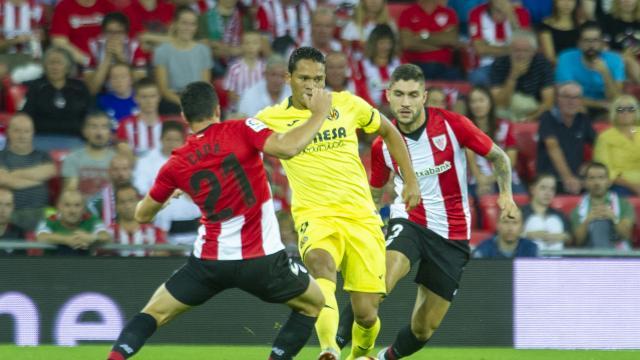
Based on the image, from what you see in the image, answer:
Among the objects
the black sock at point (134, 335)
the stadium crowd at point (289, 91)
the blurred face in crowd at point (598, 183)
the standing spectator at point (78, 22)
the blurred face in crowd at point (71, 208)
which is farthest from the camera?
the standing spectator at point (78, 22)

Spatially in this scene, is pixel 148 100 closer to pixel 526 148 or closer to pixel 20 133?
pixel 20 133

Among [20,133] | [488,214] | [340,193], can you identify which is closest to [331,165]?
[340,193]

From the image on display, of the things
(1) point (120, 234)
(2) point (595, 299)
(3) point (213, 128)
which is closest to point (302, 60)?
(3) point (213, 128)

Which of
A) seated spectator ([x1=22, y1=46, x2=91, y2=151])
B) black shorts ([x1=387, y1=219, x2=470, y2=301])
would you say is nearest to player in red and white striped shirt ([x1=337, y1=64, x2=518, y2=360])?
black shorts ([x1=387, y1=219, x2=470, y2=301])

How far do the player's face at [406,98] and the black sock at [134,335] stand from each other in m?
2.30

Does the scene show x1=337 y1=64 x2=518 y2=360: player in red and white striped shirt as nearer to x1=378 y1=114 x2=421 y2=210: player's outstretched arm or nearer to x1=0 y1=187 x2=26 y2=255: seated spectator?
x1=378 y1=114 x2=421 y2=210: player's outstretched arm

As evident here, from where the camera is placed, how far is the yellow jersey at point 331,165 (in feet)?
24.6

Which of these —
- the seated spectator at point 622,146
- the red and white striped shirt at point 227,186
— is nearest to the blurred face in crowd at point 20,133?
the red and white striped shirt at point 227,186

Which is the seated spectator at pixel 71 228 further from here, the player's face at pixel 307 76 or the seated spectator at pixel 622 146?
the seated spectator at pixel 622 146

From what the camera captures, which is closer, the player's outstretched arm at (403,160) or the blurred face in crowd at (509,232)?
the player's outstretched arm at (403,160)

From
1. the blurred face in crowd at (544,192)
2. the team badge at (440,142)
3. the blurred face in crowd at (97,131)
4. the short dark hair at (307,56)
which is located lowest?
the blurred face in crowd at (544,192)

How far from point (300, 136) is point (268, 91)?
17.7 ft

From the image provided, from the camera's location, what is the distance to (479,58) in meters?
12.6

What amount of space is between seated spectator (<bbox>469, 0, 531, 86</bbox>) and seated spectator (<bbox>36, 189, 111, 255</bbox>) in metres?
4.60
